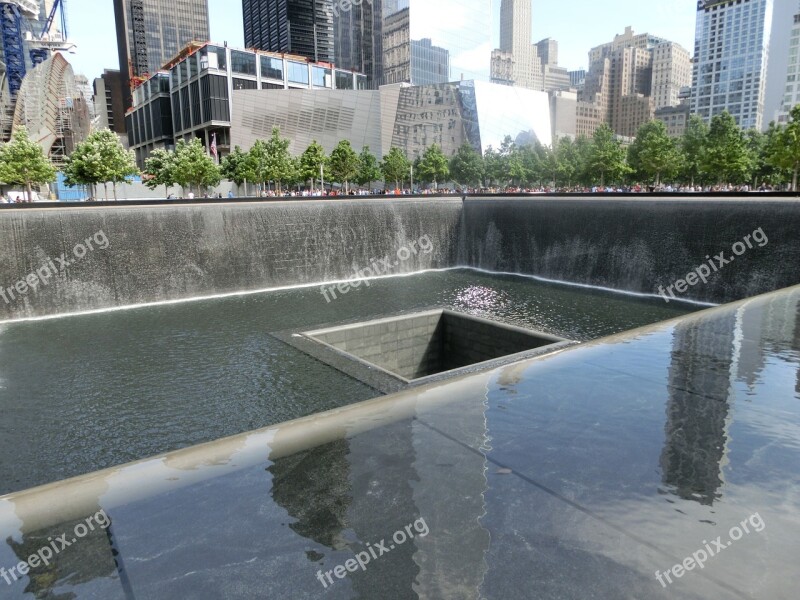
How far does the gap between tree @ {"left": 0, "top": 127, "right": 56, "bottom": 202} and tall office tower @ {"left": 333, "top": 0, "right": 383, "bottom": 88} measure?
9032cm

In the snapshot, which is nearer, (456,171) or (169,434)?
(169,434)

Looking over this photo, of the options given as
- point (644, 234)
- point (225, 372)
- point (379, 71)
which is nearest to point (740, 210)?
point (644, 234)

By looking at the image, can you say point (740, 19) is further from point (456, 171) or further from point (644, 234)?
point (644, 234)

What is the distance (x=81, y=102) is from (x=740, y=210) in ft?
286

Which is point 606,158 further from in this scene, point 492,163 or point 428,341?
point 428,341

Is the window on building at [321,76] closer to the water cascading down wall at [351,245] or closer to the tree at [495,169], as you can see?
the tree at [495,169]

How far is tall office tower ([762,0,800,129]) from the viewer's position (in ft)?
295

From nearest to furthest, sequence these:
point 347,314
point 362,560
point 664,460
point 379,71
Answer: point 362,560 < point 664,460 < point 347,314 < point 379,71

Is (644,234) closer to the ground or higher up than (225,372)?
higher up

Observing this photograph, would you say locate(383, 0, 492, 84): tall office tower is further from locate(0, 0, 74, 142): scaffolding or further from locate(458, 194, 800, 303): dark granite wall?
locate(458, 194, 800, 303): dark granite wall

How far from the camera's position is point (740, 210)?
46.0 ft

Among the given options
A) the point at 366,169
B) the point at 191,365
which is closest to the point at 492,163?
the point at 366,169

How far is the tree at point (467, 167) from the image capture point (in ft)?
179

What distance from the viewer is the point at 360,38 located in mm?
118125
